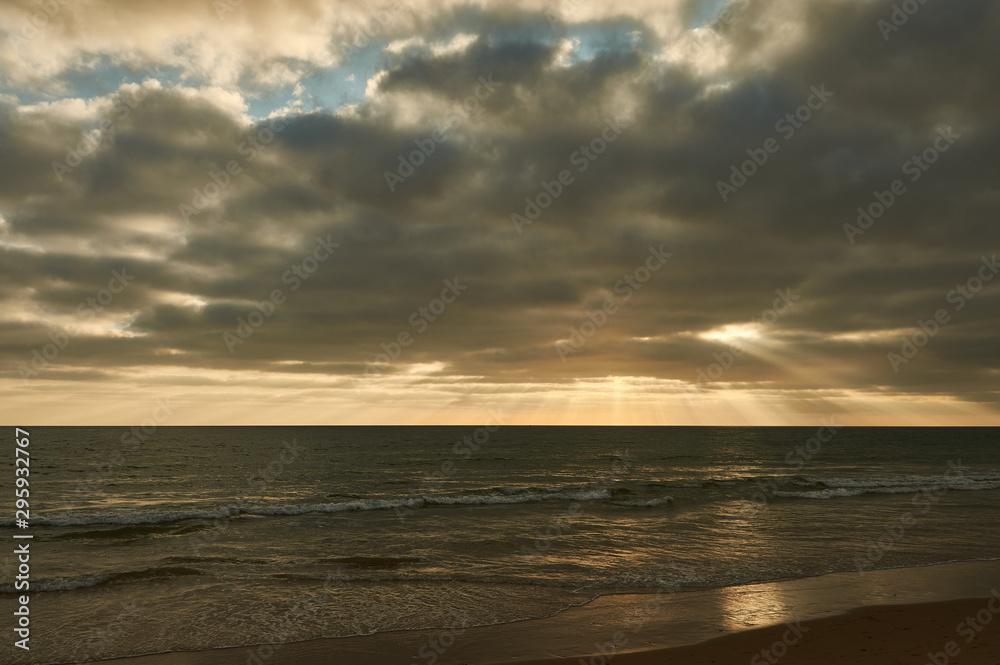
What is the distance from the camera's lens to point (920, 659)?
1015 centimetres

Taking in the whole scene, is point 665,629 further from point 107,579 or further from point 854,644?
point 107,579

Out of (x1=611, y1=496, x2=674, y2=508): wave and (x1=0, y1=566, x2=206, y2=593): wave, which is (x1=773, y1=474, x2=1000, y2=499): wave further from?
(x1=0, y1=566, x2=206, y2=593): wave

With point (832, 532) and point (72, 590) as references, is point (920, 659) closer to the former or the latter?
point (832, 532)

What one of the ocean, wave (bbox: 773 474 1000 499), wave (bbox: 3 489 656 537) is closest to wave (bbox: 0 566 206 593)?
the ocean

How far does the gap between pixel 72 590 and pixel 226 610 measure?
5.23 meters

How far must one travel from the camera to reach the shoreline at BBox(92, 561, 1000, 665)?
34.8 feet

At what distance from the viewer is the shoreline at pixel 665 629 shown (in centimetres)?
1060

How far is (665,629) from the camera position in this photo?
12062 millimetres

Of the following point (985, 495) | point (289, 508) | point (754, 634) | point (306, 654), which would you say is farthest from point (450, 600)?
point (985, 495)

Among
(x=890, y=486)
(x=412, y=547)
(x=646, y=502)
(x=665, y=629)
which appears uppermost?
(x=665, y=629)

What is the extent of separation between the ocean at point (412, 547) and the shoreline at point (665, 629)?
2.07 ft

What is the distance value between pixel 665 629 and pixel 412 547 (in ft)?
36.8

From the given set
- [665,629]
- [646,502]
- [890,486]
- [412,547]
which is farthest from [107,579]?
[890,486]

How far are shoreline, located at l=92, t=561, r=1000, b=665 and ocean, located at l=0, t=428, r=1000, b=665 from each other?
2.07 feet
